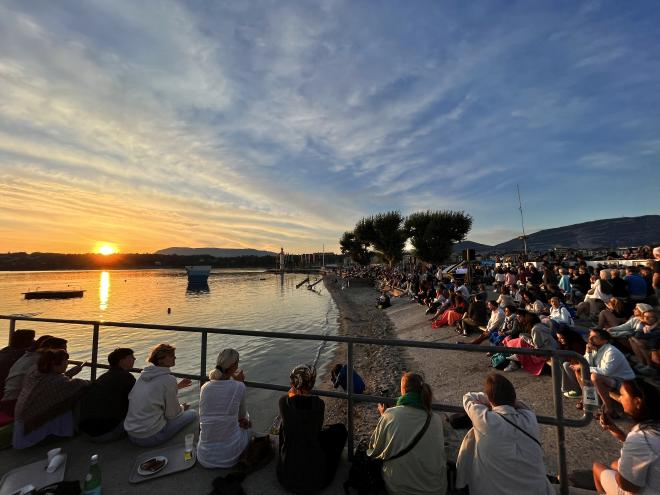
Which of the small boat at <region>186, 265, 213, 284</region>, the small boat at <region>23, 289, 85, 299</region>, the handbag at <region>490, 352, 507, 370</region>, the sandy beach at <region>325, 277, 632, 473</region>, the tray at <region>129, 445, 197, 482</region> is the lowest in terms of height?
the sandy beach at <region>325, 277, 632, 473</region>

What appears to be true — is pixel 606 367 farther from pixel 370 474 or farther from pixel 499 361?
pixel 370 474

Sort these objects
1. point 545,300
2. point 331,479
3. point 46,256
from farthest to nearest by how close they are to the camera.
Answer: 1. point 46,256
2. point 545,300
3. point 331,479

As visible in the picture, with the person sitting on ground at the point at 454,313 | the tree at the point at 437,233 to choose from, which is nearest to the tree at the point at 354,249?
the tree at the point at 437,233

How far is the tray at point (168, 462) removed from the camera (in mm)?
3027

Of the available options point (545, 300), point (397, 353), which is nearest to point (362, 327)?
point (397, 353)

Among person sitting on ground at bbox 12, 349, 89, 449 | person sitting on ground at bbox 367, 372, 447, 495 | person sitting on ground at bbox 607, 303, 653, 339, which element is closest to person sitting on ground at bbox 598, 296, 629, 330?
person sitting on ground at bbox 607, 303, 653, 339

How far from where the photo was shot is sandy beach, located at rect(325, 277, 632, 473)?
466 centimetres

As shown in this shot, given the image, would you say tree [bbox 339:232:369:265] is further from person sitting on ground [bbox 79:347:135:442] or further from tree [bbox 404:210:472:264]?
person sitting on ground [bbox 79:347:135:442]

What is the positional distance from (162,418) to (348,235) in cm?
7767

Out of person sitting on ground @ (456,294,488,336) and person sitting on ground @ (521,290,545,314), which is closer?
person sitting on ground @ (521,290,545,314)

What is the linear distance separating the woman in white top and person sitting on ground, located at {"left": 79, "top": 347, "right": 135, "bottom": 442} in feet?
3.87

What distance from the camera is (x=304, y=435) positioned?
2.80 meters

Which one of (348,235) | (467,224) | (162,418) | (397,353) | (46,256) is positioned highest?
(46,256)

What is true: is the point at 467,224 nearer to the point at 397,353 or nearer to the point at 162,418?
the point at 397,353
